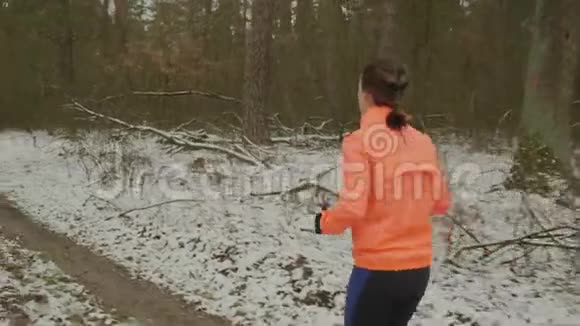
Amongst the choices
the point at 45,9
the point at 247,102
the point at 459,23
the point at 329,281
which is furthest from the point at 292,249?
the point at 45,9

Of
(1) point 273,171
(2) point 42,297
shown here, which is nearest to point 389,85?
(2) point 42,297

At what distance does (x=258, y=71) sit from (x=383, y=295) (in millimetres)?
9118

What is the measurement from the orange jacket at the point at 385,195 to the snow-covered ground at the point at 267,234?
291 centimetres

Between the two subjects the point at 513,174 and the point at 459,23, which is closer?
the point at 513,174

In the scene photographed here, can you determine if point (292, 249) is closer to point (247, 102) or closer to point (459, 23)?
point (247, 102)

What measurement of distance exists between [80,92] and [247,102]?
38.8 feet

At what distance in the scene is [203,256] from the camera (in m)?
7.33

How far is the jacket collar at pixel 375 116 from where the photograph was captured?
258 centimetres

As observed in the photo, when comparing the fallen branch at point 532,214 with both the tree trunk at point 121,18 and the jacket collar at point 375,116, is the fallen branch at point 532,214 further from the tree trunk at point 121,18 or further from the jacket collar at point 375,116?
the tree trunk at point 121,18

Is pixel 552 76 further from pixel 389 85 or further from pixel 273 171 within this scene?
pixel 389 85

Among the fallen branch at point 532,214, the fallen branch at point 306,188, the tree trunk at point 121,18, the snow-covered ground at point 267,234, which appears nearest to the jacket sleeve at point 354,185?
the snow-covered ground at point 267,234

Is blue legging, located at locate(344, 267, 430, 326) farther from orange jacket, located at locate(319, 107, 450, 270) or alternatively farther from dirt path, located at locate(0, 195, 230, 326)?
dirt path, located at locate(0, 195, 230, 326)

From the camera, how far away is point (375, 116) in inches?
103

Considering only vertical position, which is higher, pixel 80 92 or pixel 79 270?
pixel 80 92
